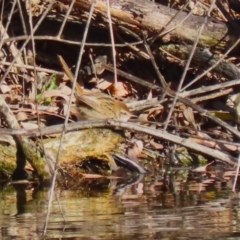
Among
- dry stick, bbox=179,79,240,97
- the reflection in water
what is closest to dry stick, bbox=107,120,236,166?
the reflection in water

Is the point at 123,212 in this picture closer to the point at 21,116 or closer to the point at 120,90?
the point at 21,116

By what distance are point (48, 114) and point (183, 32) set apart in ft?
4.69

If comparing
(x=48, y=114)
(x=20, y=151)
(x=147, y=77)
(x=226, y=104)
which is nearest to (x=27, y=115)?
(x=48, y=114)

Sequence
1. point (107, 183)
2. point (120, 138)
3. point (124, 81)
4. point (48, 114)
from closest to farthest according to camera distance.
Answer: point (107, 183)
point (120, 138)
point (48, 114)
point (124, 81)

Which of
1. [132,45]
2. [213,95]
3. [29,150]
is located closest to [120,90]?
[132,45]

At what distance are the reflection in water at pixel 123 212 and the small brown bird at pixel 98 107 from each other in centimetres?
79

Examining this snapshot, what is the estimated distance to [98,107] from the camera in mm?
7523

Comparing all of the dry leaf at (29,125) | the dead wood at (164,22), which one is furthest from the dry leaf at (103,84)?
the dry leaf at (29,125)

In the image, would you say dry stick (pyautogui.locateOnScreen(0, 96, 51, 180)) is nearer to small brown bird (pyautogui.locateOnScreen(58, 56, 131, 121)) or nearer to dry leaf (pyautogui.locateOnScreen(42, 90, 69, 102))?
small brown bird (pyautogui.locateOnScreen(58, 56, 131, 121))

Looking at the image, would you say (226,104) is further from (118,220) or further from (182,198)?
(118,220)

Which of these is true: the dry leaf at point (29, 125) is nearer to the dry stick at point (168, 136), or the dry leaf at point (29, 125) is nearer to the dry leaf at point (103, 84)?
the dry leaf at point (103, 84)

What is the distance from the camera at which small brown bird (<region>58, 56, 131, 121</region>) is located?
7492mm

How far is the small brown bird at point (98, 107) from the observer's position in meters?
7.49

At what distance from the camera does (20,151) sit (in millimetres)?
7000
